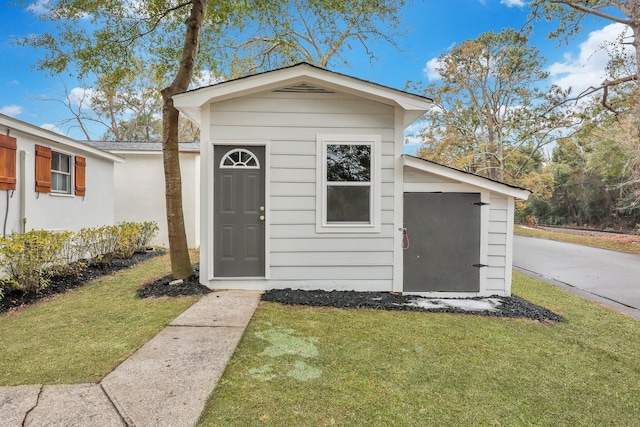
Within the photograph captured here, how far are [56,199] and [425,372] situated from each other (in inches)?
298

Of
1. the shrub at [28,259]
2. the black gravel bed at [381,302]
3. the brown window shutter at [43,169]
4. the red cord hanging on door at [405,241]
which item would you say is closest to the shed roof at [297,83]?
the red cord hanging on door at [405,241]

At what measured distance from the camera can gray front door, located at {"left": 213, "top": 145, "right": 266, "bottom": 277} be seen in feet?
15.9

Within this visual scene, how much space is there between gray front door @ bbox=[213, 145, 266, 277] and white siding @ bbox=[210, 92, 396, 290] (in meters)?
0.15

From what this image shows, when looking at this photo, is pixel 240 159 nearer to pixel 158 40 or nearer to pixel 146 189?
pixel 158 40

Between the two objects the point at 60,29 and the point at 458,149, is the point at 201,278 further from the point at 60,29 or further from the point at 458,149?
the point at 458,149

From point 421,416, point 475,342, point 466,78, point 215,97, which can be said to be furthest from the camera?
point 466,78

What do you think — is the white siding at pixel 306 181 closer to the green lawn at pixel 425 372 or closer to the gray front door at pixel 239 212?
the gray front door at pixel 239 212

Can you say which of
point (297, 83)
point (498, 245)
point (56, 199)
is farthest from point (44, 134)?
point (498, 245)

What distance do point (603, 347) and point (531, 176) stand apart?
21.6 metres

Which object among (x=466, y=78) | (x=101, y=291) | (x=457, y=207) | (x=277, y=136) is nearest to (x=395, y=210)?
(x=457, y=207)

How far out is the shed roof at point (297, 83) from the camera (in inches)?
182

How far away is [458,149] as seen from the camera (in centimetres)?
2275

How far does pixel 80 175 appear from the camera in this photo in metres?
7.53

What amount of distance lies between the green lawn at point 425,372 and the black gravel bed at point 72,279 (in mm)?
3376
